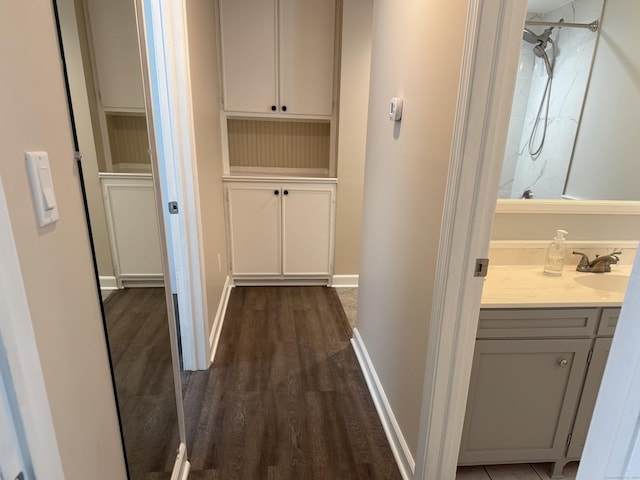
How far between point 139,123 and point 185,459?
1.37 m

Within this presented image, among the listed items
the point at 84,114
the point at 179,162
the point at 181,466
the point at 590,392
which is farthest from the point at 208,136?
the point at 590,392

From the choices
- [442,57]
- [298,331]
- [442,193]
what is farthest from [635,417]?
[298,331]

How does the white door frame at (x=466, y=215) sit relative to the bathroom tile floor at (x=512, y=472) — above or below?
above

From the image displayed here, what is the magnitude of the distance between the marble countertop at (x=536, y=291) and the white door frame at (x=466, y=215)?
23cm

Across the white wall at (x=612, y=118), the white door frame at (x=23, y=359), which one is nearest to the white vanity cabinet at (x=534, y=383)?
the white wall at (x=612, y=118)

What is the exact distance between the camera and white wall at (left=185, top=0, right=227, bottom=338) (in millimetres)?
2027

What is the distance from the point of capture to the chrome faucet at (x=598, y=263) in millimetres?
1719

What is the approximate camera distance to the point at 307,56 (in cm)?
306

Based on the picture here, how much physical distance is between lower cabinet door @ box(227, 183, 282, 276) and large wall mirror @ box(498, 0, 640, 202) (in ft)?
6.34

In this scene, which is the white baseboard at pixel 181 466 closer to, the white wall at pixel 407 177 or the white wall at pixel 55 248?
the white wall at pixel 55 248

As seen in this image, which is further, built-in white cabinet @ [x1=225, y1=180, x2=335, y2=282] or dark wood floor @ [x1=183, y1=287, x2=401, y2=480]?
built-in white cabinet @ [x1=225, y1=180, x2=335, y2=282]

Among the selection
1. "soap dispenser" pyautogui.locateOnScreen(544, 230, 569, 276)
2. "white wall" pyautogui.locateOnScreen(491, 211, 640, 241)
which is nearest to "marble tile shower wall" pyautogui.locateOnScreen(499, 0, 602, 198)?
"white wall" pyautogui.locateOnScreen(491, 211, 640, 241)

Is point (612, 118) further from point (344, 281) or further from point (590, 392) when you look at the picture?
point (344, 281)

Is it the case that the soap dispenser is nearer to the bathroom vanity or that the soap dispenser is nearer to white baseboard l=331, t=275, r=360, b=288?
the bathroom vanity
